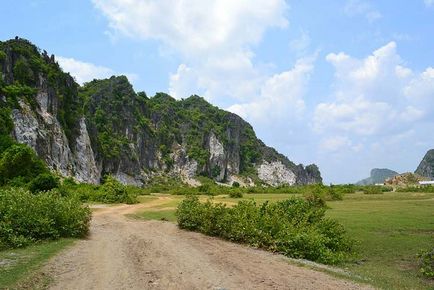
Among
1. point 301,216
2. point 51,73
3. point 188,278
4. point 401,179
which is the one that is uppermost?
point 51,73

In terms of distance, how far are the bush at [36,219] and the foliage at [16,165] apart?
2146cm

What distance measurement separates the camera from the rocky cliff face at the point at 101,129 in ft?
232

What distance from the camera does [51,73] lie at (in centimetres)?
8138

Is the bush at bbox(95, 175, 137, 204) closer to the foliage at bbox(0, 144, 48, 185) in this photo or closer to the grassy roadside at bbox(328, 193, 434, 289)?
the foliage at bbox(0, 144, 48, 185)

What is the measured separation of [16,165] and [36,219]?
82.6 ft

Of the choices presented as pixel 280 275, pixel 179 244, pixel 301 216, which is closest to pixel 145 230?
pixel 179 244

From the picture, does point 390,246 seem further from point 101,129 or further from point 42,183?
point 101,129

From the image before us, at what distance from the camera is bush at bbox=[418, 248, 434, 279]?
45.0 feet

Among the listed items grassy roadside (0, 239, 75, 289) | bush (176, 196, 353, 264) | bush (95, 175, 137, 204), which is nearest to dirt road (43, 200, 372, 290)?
grassy roadside (0, 239, 75, 289)

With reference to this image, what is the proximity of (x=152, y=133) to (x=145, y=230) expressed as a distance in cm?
13203

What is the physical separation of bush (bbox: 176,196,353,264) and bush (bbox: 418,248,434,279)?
2.78 metres

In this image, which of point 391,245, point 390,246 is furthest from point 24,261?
point 391,245

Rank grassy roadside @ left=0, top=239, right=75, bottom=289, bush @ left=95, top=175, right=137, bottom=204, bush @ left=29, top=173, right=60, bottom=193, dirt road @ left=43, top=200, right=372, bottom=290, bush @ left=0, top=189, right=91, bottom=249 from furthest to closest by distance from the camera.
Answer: bush @ left=95, top=175, right=137, bottom=204 → bush @ left=29, top=173, right=60, bottom=193 → bush @ left=0, top=189, right=91, bottom=249 → dirt road @ left=43, top=200, right=372, bottom=290 → grassy roadside @ left=0, top=239, right=75, bottom=289

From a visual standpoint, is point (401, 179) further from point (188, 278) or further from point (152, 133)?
point (188, 278)
